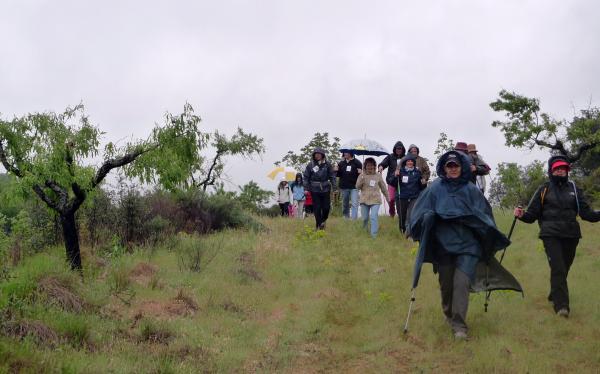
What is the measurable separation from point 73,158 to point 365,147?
41.0 feet

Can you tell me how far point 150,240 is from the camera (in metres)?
10.9

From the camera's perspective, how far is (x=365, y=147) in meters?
18.9

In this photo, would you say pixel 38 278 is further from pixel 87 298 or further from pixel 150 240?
pixel 150 240

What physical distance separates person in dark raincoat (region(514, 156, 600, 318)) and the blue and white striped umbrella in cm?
1164

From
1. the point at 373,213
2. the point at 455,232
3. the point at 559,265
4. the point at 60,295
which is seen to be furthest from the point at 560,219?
the point at 373,213

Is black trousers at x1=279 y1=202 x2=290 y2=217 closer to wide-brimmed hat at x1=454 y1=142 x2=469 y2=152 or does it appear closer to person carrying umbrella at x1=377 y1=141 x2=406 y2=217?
person carrying umbrella at x1=377 y1=141 x2=406 y2=217

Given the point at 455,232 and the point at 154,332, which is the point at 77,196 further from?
the point at 455,232

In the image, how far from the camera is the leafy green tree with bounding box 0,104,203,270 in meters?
7.41

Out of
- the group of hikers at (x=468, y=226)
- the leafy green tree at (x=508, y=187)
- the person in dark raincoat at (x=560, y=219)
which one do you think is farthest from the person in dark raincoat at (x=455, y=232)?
the leafy green tree at (x=508, y=187)

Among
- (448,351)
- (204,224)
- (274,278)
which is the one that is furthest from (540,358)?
(204,224)

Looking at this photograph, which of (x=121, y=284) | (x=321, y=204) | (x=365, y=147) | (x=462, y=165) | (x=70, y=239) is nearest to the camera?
(x=462, y=165)

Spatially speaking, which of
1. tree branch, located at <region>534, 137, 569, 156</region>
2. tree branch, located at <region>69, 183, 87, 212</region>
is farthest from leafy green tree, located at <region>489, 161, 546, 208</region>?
tree branch, located at <region>69, 183, 87, 212</region>

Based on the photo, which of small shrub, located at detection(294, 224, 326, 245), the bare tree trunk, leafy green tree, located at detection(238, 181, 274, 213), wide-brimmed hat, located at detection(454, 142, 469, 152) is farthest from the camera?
leafy green tree, located at detection(238, 181, 274, 213)

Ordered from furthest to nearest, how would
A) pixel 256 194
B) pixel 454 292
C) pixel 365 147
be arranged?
pixel 256 194, pixel 365 147, pixel 454 292
